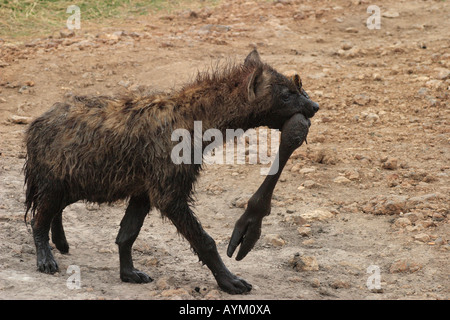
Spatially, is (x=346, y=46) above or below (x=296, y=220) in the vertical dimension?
above

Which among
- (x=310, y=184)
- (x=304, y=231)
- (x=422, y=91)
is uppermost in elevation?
(x=422, y=91)

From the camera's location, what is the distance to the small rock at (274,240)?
591 centimetres

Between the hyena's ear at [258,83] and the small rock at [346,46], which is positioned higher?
the small rock at [346,46]

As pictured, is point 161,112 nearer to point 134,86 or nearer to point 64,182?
point 64,182

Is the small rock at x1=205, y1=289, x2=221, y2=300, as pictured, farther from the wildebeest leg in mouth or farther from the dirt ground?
the wildebeest leg in mouth

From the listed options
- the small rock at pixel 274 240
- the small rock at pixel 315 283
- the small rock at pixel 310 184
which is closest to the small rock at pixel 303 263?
the small rock at pixel 315 283

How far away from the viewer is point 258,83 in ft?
15.8

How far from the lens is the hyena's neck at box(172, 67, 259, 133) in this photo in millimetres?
4840

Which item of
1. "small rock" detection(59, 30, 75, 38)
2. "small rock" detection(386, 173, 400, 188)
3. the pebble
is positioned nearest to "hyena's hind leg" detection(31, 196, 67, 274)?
the pebble

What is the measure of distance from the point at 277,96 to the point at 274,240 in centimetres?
158

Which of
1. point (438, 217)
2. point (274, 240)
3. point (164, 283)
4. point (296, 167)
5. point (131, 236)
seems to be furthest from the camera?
point (296, 167)

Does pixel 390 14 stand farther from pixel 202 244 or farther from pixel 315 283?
pixel 202 244

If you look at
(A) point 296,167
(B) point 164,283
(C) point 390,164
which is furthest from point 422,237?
(B) point 164,283

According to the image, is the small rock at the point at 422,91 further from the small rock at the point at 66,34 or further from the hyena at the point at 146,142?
the small rock at the point at 66,34
